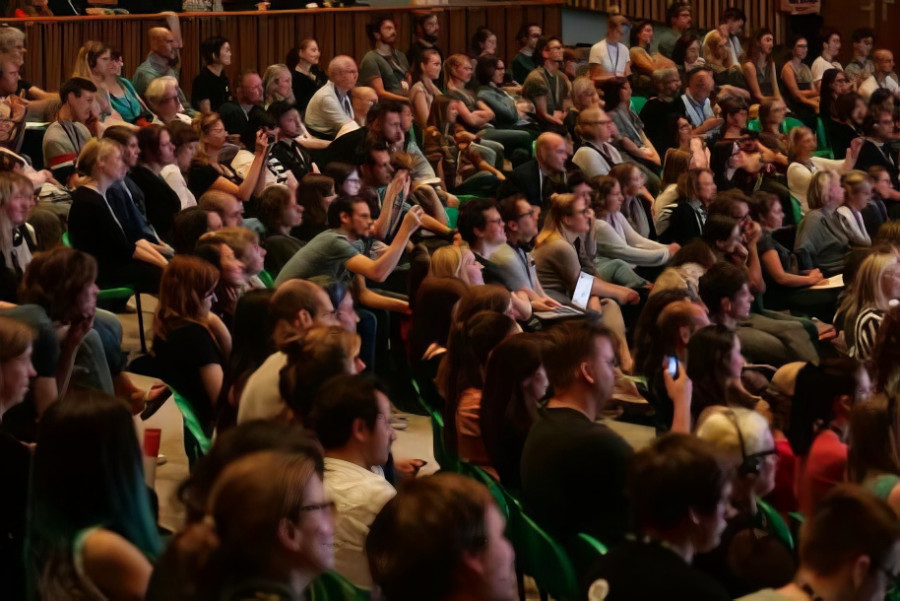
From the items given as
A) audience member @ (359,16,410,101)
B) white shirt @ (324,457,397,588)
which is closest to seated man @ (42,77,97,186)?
audience member @ (359,16,410,101)

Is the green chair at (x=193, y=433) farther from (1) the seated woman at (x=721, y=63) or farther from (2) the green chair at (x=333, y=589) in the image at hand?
(1) the seated woman at (x=721, y=63)

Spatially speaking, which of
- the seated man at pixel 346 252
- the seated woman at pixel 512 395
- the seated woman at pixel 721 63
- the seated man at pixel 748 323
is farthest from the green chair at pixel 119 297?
the seated woman at pixel 721 63

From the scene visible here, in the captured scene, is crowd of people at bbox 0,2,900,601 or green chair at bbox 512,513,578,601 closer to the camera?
crowd of people at bbox 0,2,900,601

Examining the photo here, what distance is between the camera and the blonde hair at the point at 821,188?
7566 millimetres

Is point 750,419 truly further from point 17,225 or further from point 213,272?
point 17,225

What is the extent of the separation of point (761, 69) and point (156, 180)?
6508 millimetres

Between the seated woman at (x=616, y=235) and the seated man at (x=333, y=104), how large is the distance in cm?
225

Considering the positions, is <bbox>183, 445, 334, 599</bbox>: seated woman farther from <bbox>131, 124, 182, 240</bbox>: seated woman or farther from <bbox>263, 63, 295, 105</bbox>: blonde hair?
<bbox>263, 63, 295, 105</bbox>: blonde hair

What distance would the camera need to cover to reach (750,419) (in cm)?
354

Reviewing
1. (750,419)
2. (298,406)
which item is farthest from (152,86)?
(750,419)

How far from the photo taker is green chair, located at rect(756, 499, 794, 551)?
3.59 m

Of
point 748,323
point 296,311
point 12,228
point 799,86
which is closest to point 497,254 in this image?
point 748,323

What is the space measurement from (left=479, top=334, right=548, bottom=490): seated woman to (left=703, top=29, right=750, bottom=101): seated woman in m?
7.76

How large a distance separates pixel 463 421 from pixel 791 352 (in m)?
2.32
